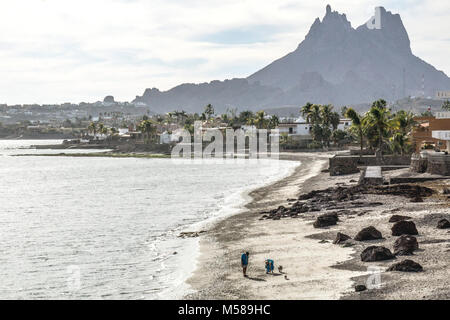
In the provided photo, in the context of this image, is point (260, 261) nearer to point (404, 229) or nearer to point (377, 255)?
point (377, 255)

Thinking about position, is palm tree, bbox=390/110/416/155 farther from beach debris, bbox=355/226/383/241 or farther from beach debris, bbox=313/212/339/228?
beach debris, bbox=355/226/383/241

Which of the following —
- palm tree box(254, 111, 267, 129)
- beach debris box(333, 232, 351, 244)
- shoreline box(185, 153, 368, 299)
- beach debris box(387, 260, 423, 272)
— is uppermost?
palm tree box(254, 111, 267, 129)

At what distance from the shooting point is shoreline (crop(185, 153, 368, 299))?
21156 millimetres

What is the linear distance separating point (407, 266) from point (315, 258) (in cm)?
503

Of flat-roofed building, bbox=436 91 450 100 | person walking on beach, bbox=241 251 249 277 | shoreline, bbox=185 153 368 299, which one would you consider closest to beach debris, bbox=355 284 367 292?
shoreline, bbox=185 153 368 299

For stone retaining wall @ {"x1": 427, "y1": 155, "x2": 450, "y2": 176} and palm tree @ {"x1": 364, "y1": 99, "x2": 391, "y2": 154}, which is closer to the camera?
stone retaining wall @ {"x1": 427, "y1": 155, "x2": 450, "y2": 176}

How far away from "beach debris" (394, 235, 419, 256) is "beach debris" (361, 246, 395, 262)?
0.44 meters

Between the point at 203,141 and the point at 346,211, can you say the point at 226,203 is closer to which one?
the point at 346,211

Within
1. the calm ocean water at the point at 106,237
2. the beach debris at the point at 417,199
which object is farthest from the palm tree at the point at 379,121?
the beach debris at the point at 417,199

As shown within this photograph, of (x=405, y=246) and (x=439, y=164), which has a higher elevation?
(x=439, y=164)

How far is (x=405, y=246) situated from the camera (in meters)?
23.9

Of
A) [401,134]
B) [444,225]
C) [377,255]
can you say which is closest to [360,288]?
[377,255]

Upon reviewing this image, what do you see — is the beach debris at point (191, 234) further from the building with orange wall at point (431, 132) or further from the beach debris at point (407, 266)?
the building with orange wall at point (431, 132)
